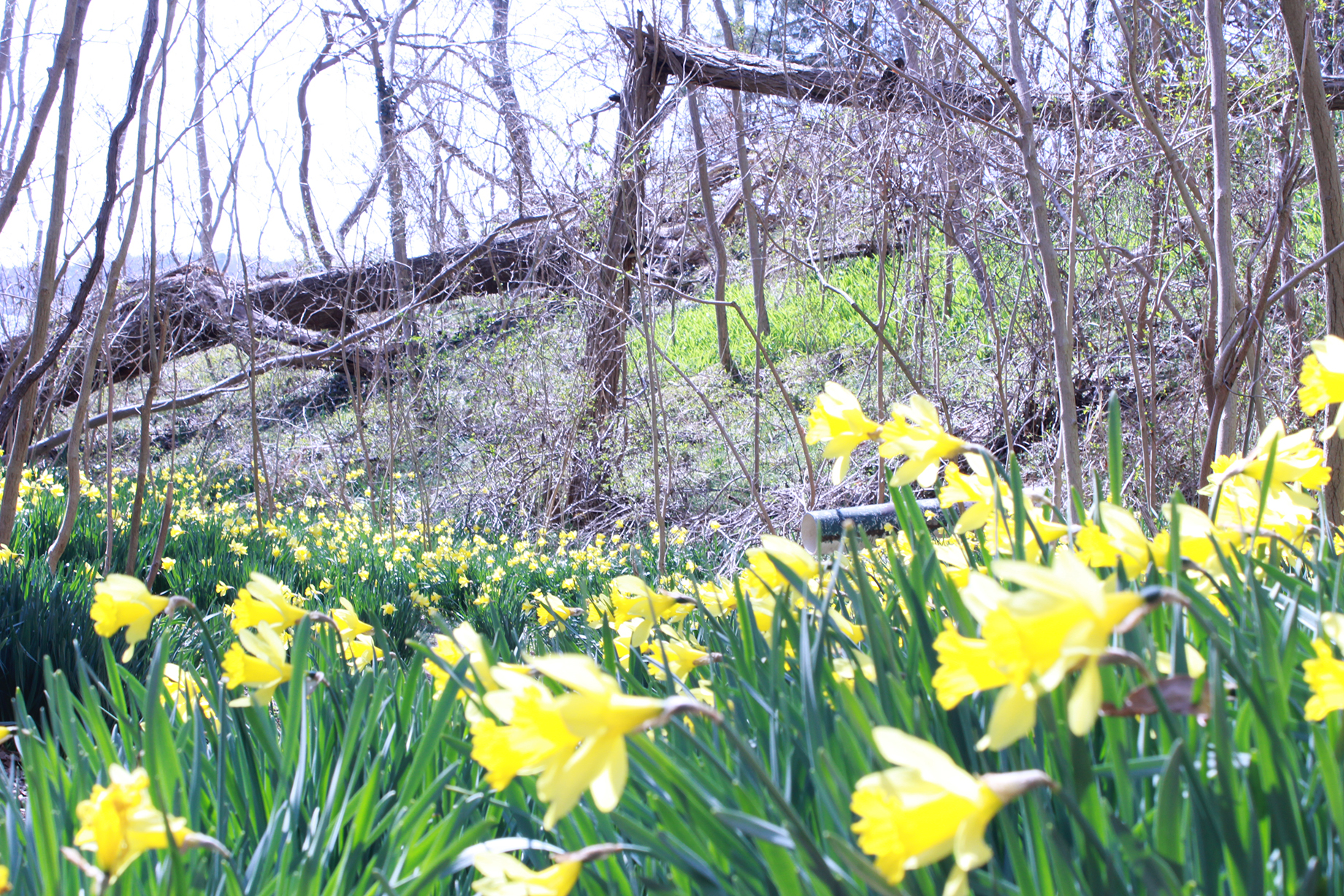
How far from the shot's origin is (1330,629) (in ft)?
2.13

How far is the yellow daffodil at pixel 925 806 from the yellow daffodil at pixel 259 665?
68 cm

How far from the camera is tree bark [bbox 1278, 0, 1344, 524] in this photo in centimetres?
219

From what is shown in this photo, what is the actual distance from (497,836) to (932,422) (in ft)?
2.13

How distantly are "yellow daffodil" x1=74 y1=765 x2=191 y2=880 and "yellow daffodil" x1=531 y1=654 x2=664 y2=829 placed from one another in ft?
1.03

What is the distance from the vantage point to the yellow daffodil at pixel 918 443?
979 millimetres

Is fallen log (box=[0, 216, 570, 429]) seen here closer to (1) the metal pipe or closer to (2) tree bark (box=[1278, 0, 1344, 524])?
(1) the metal pipe

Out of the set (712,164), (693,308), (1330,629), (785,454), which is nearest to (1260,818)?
(1330,629)

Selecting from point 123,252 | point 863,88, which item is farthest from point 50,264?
point 863,88

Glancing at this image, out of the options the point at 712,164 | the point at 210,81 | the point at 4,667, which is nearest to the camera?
the point at 4,667

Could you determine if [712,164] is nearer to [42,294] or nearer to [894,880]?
[42,294]

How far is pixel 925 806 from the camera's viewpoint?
18.6 inches

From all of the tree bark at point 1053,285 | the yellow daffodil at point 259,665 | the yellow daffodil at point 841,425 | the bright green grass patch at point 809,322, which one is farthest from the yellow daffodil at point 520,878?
the bright green grass patch at point 809,322

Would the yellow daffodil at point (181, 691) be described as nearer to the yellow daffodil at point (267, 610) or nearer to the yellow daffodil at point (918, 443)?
the yellow daffodil at point (267, 610)

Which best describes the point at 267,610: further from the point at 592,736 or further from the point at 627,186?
the point at 627,186
